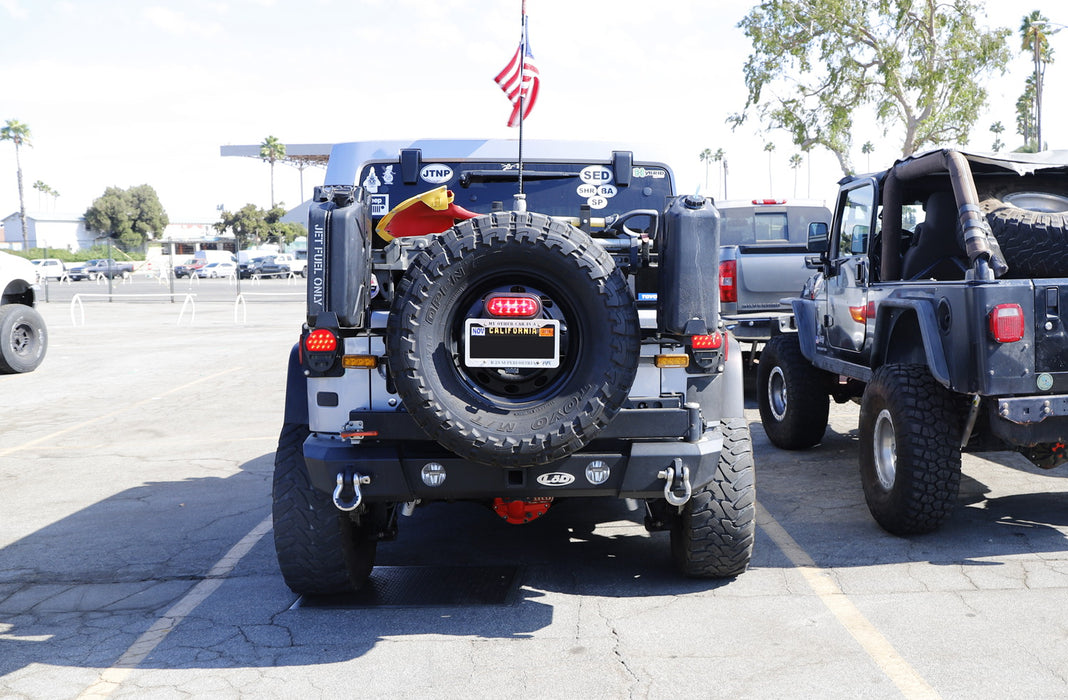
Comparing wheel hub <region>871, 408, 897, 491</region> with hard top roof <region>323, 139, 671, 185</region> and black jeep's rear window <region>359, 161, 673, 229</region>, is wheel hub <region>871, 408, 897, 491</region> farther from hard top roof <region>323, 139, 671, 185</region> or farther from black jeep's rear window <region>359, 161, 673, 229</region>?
hard top roof <region>323, 139, 671, 185</region>

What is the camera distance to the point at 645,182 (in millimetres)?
5691

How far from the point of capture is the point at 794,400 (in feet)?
25.6

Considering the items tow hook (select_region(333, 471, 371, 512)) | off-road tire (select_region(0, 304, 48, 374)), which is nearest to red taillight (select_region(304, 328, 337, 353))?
tow hook (select_region(333, 471, 371, 512))

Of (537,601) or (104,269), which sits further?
(104,269)

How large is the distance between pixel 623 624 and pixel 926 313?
8.21ft

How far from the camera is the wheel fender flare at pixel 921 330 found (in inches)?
201

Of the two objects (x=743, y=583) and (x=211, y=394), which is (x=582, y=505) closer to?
(x=743, y=583)

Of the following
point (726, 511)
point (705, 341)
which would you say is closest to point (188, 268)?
point (726, 511)

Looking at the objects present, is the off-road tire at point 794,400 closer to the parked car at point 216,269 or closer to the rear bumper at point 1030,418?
the rear bumper at point 1030,418

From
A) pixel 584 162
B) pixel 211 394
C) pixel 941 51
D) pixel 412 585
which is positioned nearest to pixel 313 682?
pixel 412 585

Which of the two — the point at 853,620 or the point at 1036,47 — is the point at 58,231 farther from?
the point at 853,620

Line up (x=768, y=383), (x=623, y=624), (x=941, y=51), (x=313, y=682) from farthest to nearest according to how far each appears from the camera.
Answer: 1. (x=941, y=51)
2. (x=768, y=383)
3. (x=623, y=624)
4. (x=313, y=682)

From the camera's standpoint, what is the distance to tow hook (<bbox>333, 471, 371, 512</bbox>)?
400 cm

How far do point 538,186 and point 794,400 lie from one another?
331 centimetres
